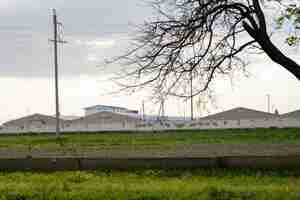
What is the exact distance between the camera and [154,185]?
11344 millimetres

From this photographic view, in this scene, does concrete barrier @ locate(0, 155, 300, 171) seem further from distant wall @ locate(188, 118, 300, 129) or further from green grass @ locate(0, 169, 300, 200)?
distant wall @ locate(188, 118, 300, 129)

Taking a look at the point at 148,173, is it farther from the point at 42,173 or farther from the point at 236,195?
the point at 236,195

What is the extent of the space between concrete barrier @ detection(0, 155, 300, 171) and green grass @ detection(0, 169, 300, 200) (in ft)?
0.77

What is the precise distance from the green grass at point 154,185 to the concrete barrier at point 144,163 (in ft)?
0.77

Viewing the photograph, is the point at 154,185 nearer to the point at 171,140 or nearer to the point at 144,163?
the point at 144,163

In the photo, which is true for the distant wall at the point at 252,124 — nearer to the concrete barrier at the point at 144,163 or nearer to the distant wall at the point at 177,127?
the distant wall at the point at 177,127

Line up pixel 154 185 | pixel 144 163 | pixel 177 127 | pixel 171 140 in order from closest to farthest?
pixel 154 185, pixel 144 163, pixel 171 140, pixel 177 127

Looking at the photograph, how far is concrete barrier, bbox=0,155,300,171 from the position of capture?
44.4ft

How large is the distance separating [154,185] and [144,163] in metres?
2.76

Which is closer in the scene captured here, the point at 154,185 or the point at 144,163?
the point at 154,185

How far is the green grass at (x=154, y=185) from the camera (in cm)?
1001

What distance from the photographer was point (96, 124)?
58438 millimetres

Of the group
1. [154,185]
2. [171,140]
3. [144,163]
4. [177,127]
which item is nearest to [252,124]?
[177,127]

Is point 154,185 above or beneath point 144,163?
beneath
